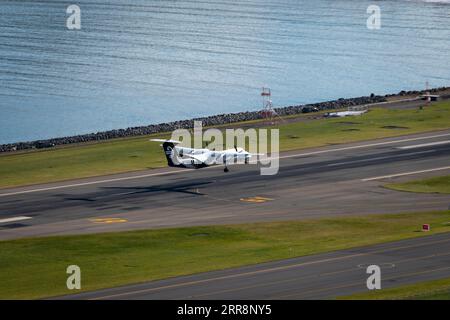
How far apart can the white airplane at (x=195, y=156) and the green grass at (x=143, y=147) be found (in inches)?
580

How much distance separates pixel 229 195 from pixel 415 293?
4644cm

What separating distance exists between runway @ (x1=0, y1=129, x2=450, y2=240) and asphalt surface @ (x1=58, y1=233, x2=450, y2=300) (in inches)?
805

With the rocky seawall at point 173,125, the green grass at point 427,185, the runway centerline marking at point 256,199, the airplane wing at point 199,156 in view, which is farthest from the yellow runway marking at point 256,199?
the rocky seawall at point 173,125

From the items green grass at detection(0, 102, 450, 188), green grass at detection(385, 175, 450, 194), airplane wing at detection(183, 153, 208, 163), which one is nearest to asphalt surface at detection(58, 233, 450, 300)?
green grass at detection(385, 175, 450, 194)

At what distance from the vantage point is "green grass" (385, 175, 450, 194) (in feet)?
360

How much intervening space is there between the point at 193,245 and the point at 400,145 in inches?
2430

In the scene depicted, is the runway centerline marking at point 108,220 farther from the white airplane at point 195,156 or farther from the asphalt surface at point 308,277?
the asphalt surface at point 308,277

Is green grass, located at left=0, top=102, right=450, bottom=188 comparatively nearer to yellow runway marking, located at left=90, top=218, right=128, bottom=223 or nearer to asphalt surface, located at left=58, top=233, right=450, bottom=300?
yellow runway marking, located at left=90, top=218, right=128, bottom=223

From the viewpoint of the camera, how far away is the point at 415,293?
213 ft

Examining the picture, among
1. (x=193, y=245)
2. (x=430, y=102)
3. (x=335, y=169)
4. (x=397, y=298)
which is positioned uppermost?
(x=430, y=102)

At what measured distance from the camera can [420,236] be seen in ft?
276

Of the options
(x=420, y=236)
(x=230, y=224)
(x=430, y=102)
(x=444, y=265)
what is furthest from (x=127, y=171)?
(x=430, y=102)

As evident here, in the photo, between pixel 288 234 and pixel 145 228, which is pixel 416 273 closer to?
pixel 288 234

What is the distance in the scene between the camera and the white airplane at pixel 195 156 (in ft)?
377
